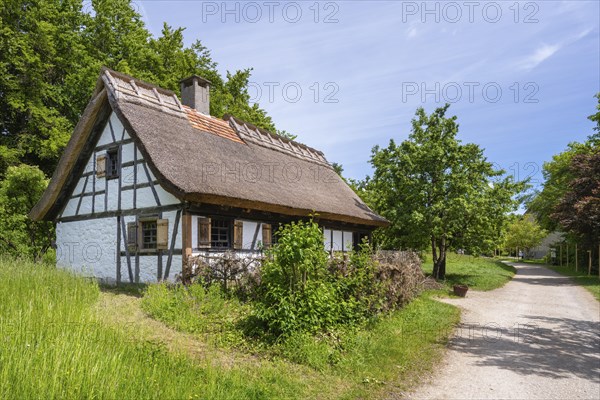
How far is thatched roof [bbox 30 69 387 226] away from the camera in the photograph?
11.0 m

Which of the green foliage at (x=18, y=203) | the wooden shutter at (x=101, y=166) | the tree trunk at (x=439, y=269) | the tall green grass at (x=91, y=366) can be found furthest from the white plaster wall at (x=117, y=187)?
the tree trunk at (x=439, y=269)

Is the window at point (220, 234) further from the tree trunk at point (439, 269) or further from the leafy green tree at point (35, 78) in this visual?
the leafy green tree at point (35, 78)

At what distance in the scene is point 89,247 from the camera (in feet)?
43.8

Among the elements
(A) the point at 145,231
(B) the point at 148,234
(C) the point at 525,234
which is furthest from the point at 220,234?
(C) the point at 525,234

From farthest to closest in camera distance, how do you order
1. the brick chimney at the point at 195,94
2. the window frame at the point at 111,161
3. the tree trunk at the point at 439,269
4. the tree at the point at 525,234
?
the tree at the point at 525,234, the tree trunk at the point at 439,269, the brick chimney at the point at 195,94, the window frame at the point at 111,161

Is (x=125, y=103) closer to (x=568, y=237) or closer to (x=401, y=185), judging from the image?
(x=401, y=185)

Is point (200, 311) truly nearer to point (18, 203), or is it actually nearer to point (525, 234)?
point (18, 203)

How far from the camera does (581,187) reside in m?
21.7

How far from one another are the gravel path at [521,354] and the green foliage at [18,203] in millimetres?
15151

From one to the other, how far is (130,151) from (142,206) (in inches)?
72.9

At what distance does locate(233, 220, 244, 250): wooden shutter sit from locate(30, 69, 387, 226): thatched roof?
873mm

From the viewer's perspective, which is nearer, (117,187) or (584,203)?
(117,187)

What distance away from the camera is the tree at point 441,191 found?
17.3 meters

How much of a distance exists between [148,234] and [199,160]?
274 centimetres
